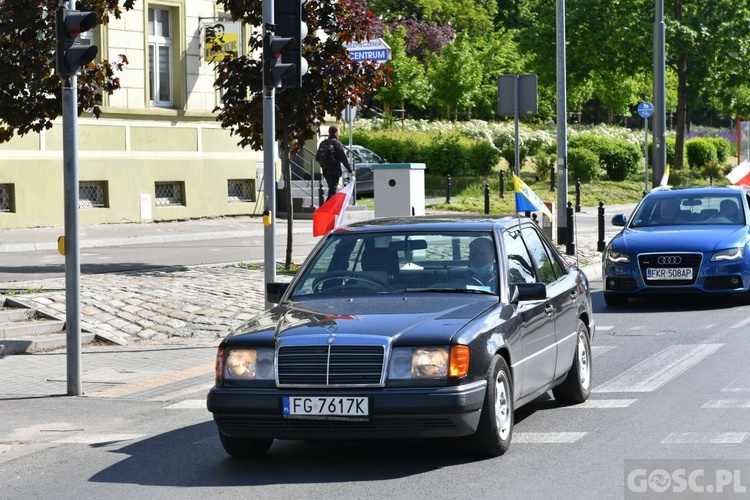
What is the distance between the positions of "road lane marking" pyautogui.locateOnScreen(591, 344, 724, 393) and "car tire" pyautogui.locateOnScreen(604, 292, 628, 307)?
3835mm

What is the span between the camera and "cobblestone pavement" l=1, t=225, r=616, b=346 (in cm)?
1436

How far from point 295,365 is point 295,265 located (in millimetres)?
12909

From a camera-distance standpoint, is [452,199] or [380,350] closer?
[380,350]

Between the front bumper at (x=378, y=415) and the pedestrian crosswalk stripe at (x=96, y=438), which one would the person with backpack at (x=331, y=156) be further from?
the front bumper at (x=378, y=415)

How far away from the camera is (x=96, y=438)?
9094 millimetres

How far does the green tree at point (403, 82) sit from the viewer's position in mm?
64119

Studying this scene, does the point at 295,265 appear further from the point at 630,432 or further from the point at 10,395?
the point at 630,432

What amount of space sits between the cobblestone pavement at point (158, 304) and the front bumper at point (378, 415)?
6462 millimetres

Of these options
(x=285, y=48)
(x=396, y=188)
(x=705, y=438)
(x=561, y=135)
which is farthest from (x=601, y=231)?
(x=705, y=438)

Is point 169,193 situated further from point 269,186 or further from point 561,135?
point 269,186

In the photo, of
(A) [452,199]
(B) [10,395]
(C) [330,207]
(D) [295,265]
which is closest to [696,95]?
(A) [452,199]

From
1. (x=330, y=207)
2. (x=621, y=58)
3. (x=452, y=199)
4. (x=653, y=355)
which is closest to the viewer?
(x=653, y=355)

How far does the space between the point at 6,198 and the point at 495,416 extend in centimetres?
2051

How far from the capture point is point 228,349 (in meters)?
7.72
